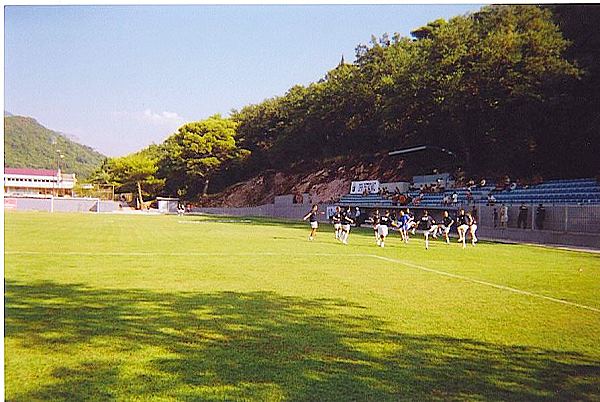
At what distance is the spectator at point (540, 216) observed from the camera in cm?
1556

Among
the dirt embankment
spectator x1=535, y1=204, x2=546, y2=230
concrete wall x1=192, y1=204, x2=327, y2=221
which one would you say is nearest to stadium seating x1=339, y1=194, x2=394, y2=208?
the dirt embankment

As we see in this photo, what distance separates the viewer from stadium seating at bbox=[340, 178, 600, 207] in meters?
14.7

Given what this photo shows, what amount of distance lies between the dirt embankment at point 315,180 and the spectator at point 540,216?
3.91m

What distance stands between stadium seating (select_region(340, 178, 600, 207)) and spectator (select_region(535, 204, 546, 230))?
0.70ft

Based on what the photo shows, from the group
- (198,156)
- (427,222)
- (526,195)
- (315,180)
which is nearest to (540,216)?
(526,195)

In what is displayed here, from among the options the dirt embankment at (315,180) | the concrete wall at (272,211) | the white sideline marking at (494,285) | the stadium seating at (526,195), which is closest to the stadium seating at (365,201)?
the stadium seating at (526,195)

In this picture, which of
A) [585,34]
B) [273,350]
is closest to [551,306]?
[273,350]

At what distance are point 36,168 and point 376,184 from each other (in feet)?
37.8

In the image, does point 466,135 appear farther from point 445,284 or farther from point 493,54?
point 445,284

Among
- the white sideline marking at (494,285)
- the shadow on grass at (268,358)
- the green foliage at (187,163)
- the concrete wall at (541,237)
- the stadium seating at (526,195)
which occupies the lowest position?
the shadow on grass at (268,358)

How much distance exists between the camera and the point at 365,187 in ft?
Answer: 57.4

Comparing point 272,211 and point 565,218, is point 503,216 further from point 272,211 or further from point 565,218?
point 272,211

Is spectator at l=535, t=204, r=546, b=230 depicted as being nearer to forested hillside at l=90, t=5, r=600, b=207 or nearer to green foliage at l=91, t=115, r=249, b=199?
forested hillside at l=90, t=5, r=600, b=207

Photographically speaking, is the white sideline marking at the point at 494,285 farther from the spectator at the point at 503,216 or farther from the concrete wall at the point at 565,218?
the spectator at the point at 503,216
